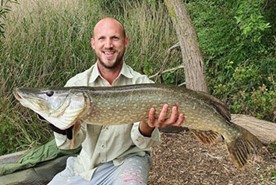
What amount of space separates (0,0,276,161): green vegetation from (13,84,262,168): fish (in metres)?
2.35

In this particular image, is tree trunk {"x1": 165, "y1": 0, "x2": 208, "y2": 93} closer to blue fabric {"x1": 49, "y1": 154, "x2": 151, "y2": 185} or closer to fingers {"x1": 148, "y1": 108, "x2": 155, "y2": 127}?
blue fabric {"x1": 49, "y1": 154, "x2": 151, "y2": 185}

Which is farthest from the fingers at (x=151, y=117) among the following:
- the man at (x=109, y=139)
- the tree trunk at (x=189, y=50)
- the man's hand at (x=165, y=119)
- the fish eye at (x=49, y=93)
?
the tree trunk at (x=189, y=50)

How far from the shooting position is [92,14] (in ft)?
22.4

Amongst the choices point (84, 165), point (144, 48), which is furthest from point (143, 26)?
point (84, 165)

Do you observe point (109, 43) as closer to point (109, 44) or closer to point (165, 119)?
point (109, 44)

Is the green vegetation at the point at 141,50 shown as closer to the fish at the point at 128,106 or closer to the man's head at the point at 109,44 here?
the man's head at the point at 109,44

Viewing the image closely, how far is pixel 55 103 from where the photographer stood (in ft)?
8.48

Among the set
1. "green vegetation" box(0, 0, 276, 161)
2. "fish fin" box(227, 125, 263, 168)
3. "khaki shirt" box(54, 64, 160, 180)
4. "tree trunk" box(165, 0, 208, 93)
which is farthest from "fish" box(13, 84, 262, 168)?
"tree trunk" box(165, 0, 208, 93)

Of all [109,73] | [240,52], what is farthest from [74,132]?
[240,52]

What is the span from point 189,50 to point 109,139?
2.53 metres

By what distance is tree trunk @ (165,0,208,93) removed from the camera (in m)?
5.25

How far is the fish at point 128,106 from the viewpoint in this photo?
8.47 feet

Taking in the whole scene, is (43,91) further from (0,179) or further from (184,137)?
(184,137)

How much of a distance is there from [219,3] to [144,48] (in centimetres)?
124
